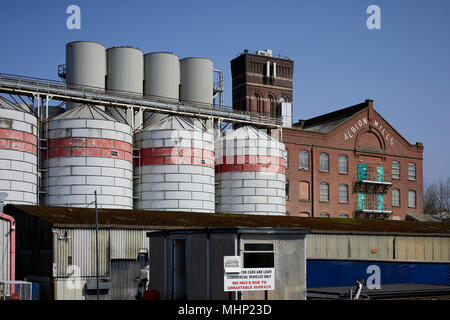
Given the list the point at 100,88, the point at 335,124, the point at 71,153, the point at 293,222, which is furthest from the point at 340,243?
the point at 335,124

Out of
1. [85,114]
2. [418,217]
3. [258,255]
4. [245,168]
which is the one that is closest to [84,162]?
[85,114]

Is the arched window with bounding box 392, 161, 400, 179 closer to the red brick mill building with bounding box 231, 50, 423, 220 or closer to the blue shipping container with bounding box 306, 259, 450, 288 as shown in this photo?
the red brick mill building with bounding box 231, 50, 423, 220

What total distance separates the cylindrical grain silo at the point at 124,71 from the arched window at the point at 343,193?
25.4 m

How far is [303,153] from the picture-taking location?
6681 centimetres

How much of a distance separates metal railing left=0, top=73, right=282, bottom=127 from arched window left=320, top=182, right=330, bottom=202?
9.20 m

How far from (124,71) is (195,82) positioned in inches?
312

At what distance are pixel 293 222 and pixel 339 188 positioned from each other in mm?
24083

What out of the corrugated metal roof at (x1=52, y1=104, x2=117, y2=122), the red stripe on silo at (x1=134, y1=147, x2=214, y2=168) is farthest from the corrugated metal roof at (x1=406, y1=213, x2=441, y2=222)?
the corrugated metal roof at (x1=52, y1=104, x2=117, y2=122)

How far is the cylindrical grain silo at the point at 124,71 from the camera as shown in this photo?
189 feet

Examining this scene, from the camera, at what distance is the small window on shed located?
2156 cm

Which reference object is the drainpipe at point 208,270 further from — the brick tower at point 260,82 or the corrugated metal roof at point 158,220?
the brick tower at point 260,82

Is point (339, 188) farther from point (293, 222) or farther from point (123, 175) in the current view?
point (123, 175)

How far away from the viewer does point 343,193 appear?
70.0m

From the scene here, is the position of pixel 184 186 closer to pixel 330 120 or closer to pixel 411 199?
pixel 330 120
